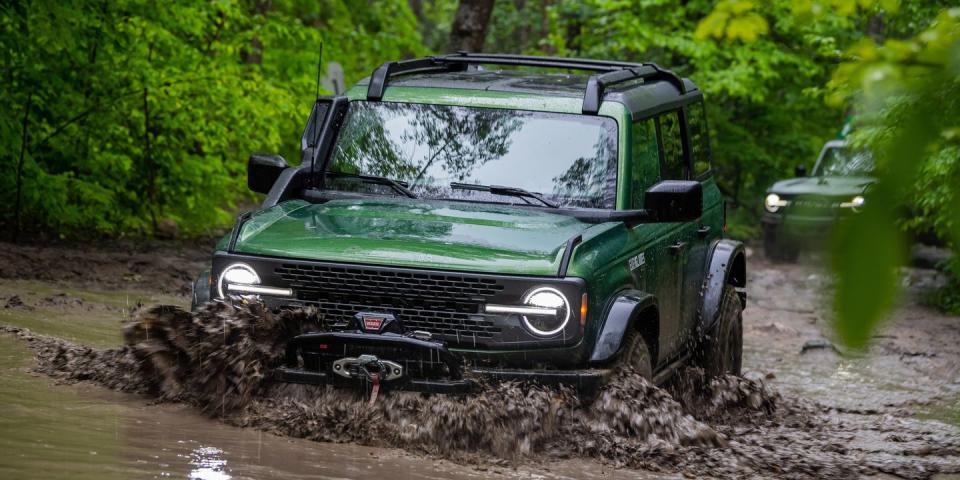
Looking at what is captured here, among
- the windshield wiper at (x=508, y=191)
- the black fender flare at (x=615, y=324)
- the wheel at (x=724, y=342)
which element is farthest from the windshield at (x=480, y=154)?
the wheel at (x=724, y=342)

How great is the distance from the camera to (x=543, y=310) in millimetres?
5191

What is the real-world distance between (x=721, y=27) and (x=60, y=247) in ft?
37.8

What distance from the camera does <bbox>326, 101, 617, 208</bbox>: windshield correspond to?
6156mm

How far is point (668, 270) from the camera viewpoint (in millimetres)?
6582

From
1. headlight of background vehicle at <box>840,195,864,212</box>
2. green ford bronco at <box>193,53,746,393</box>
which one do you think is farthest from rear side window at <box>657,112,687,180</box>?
headlight of background vehicle at <box>840,195,864,212</box>

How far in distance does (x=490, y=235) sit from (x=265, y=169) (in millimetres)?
1530

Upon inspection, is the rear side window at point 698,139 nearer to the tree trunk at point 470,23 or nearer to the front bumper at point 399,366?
the front bumper at point 399,366

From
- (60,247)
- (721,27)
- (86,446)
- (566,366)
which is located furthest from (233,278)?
(60,247)

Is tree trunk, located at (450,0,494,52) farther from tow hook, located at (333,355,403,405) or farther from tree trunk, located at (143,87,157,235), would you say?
tow hook, located at (333,355,403,405)

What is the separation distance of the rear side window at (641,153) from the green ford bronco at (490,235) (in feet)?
0.05

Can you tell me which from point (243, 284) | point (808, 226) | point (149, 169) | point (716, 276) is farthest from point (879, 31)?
point (149, 169)

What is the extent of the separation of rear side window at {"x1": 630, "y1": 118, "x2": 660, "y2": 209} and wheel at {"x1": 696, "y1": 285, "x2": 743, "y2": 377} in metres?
1.15

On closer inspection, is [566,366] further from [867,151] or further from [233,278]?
[867,151]

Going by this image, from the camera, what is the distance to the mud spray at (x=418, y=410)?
16.9 ft
